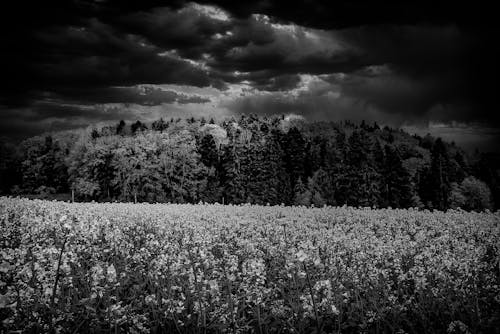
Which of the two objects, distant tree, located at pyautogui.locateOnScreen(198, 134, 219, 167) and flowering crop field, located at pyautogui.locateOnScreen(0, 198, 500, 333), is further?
distant tree, located at pyautogui.locateOnScreen(198, 134, 219, 167)

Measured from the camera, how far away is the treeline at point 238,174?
6116 cm

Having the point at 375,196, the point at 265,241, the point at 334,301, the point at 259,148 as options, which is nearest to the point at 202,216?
the point at 265,241

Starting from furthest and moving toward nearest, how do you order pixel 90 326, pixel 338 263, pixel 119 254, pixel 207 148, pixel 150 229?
pixel 207 148
pixel 150 229
pixel 119 254
pixel 338 263
pixel 90 326

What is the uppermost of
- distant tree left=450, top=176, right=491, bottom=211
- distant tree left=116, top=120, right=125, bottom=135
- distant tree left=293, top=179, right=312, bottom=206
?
distant tree left=116, top=120, right=125, bottom=135

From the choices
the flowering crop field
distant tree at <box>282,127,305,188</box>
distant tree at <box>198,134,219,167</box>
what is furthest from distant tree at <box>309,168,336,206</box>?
the flowering crop field

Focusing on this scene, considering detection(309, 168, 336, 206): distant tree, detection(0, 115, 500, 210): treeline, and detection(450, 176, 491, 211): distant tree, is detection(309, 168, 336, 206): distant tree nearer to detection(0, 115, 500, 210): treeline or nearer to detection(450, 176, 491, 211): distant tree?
detection(0, 115, 500, 210): treeline

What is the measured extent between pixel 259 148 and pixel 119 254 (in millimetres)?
65525

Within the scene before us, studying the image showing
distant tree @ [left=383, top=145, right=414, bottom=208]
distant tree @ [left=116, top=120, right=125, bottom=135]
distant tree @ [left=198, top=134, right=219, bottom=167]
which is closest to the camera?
distant tree @ [left=383, top=145, right=414, bottom=208]

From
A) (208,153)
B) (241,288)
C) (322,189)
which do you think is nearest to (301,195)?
(322,189)

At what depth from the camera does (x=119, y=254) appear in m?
9.34

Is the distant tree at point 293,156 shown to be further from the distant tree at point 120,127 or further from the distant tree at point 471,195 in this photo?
the distant tree at point 120,127

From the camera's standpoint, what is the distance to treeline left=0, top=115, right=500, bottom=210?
61.2 metres

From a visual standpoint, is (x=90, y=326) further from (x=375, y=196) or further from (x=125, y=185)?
(x=125, y=185)

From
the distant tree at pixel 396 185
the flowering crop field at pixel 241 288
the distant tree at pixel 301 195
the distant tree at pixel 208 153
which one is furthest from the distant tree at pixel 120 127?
the flowering crop field at pixel 241 288
